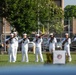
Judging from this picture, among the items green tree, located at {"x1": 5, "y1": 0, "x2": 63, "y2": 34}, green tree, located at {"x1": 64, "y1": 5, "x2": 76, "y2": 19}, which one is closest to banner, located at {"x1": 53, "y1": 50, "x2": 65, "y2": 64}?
green tree, located at {"x1": 5, "y1": 0, "x2": 63, "y2": 34}

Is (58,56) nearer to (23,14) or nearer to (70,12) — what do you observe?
(23,14)

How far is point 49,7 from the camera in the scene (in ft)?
135

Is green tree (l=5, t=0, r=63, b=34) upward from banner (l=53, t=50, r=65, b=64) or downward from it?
upward

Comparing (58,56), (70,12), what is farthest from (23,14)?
(70,12)

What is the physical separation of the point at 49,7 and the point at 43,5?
1.84m

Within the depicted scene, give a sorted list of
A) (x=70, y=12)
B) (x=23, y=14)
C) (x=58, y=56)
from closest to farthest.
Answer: (x=58, y=56) < (x=23, y=14) < (x=70, y=12)

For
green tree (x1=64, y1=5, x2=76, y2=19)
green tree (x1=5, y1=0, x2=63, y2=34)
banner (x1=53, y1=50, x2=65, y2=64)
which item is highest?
green tree (x1=64, y1=5, x2=76, y2=19)

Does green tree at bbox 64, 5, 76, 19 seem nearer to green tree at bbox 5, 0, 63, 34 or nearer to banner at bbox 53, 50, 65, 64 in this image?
green tree at bbox 5, 0, 63, 34

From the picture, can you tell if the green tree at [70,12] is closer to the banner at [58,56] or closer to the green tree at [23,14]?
the green tree at [23,14]

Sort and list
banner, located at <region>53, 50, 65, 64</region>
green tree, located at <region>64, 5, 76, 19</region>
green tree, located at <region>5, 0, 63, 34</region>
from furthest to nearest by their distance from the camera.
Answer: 1. green tree, located at <region>64, 5, 76, 19</region>
2. green tree, located at <region>5, 0, 63, 34</region>
3. banner, located at <region>53, 50, 65, 64</region>

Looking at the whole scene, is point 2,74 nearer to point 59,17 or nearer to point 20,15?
point 20,15

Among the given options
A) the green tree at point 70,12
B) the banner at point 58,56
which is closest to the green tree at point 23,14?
the banner at point 58,56

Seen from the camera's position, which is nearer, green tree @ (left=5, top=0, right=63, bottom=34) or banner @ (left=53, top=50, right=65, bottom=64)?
banner @ (left=53, top=50, right=65, bottom=64)

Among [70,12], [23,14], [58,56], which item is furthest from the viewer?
[70,12]
